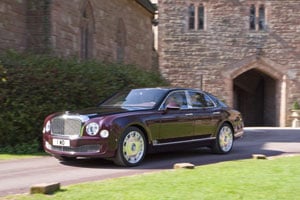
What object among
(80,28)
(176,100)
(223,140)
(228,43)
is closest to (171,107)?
(176,100)

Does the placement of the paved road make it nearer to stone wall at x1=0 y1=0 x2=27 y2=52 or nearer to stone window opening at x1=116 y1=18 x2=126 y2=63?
stone wall at x1=0 y1=0 x2=27 y2=52

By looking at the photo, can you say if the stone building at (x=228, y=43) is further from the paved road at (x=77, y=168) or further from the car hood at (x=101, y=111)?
the car hood at (x=101, y=111)

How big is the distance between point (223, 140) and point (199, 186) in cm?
487

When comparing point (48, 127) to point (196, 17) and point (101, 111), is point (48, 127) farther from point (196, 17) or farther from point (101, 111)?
point (196, 17)

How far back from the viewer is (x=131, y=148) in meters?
9.23

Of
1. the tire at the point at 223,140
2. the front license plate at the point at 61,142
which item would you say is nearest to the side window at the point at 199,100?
the tire at the point at 223,140

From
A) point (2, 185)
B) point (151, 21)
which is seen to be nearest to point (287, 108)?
point (151, 21)

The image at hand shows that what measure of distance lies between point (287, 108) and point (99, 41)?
1400cm

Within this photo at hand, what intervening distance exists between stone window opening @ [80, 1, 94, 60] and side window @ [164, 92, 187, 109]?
9115 mm

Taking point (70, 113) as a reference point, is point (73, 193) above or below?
below

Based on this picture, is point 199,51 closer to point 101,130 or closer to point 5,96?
point 5,96

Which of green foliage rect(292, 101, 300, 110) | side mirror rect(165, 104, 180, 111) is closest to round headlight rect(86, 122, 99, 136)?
side mirror rect(165, 104, 180, 111)

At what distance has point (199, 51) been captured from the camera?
97.5ft

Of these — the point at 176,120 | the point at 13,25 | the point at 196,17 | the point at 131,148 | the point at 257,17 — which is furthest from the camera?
the point at 257,17
